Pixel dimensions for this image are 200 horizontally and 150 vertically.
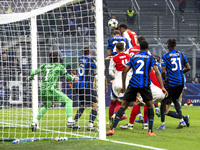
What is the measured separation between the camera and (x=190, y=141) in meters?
7.27

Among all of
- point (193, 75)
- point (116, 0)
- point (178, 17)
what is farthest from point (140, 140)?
point (116, 0)

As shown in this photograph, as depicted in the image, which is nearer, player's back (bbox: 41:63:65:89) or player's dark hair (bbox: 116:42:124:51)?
player's dark hair (bbox: 116:42:124:51)

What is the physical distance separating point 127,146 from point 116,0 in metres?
22.6

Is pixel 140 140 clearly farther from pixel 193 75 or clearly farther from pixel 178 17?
pixel 178 17

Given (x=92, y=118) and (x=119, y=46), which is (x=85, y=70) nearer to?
(x=119, y=46)

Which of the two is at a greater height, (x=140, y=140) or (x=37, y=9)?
(x=37, y=9)

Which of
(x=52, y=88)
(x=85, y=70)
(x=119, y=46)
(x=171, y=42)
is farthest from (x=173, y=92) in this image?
(x=52, y=88)

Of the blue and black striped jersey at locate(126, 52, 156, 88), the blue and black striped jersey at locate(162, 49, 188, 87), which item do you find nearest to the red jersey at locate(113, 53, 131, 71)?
the blue and black striped jersey at locate(162, 49, 188, 87)

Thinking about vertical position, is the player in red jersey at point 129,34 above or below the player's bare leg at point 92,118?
above

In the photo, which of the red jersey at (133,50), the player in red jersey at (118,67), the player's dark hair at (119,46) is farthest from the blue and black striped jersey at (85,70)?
the red jersey at (133,50)

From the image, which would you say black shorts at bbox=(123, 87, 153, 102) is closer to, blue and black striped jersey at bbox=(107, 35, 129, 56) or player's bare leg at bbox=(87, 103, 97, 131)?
player's bare leg at bbox=(87, 103, 97, 131)

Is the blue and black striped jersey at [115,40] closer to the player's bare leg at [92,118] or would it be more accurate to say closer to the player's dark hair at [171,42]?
the player's dark hair at [171,42]

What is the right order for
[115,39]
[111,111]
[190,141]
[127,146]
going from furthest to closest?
1. [115,39]
2. [111,111]
3. [190,141]
4. [127,146]

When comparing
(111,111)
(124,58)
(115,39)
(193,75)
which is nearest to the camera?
(124,58)
